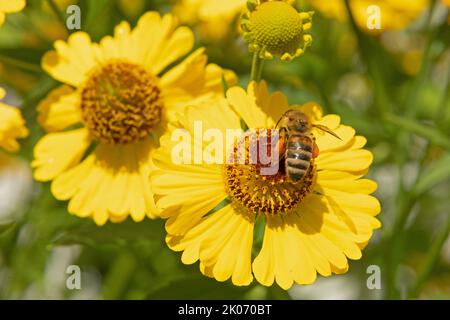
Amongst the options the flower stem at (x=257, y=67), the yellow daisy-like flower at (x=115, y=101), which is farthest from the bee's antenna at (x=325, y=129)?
the yellow daisy-like flower at (x=115, y=101)

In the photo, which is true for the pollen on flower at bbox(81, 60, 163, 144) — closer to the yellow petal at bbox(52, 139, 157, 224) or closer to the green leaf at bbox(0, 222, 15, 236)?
the yellow petal at bbox(52, 139, 157, 224)

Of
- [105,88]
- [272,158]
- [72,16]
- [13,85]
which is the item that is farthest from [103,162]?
[13,85]

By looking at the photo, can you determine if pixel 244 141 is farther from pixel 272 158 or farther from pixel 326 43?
pixel 326 43

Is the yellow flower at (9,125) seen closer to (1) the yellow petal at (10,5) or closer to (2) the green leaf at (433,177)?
(1) the yellow petal at (10,5)

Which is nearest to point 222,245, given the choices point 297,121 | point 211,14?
point 297,121

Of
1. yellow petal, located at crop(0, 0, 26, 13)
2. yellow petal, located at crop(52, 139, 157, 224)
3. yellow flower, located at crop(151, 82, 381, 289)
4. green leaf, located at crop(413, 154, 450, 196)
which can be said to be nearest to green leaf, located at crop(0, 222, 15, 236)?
yellow petal, located at crop(52, 139, 157, 224)
